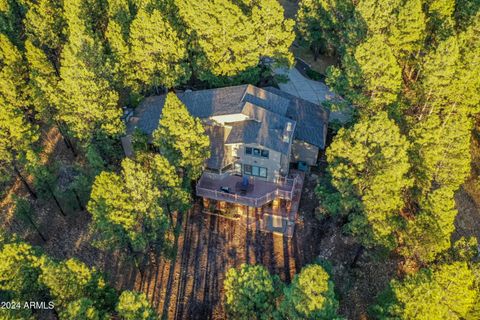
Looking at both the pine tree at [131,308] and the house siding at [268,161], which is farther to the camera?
the house siding at [268,161]

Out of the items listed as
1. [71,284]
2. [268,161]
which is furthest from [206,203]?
[71,284]

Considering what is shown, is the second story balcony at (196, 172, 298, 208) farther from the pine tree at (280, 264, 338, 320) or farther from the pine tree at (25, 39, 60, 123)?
the pine tree at (25, 39, 60, 123)

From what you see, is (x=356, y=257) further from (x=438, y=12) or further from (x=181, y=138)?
(x=438, y=12)

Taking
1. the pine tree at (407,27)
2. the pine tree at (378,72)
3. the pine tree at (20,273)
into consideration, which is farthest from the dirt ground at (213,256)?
the pine tree at (407,27)

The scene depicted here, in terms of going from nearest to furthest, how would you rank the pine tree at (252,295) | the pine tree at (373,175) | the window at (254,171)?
the pine tree at (252,295) → the pine tree at (373,175) → the window at (254,171)

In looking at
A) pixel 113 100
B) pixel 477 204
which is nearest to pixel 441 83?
pixel 477 204

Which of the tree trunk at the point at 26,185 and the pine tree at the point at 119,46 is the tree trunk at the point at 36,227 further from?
the pine tree at the point at 119,46

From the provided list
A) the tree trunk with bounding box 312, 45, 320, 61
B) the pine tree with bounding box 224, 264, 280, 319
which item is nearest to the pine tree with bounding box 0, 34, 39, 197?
the pine tree with bounding box 224, 264, 280, 319
